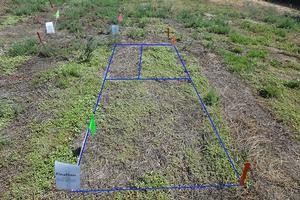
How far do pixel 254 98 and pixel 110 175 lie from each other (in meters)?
3.24

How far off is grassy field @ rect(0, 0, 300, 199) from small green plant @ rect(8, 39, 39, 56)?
2cm

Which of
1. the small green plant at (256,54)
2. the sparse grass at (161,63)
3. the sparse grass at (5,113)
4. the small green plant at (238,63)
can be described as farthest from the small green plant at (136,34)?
the sparse grass at (5,113)

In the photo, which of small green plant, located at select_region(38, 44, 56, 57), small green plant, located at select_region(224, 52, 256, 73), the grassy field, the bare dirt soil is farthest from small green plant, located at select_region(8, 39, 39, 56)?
small green plant, located at select_region(224, 52, 256, 73)

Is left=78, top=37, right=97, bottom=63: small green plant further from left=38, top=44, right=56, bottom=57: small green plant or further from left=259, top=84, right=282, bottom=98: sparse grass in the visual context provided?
left=259, top=84, right=282, bottom=98: sparse grass

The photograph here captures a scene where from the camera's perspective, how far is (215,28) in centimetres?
808

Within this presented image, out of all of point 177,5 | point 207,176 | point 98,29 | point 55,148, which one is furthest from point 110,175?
point 177,5

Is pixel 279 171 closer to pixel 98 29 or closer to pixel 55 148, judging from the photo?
pixel 55 148

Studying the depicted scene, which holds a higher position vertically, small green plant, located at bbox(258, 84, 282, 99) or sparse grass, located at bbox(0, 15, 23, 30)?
sparse grass, located at bbox(0, 15, 23, 30)

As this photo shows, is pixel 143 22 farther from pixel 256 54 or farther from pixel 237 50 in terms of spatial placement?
pixel 256 54

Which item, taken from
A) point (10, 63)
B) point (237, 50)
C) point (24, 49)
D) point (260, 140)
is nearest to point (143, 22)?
point (237, 50)

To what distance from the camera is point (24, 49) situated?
633 centimetres

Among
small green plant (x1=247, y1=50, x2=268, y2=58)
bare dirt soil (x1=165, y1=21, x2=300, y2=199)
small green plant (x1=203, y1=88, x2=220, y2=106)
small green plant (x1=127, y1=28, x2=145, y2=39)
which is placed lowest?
bare dirt soil (x1=165, y1=21, x2=300, y2=199)

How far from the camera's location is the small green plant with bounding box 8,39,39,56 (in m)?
6.25

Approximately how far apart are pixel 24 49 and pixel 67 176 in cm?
457
